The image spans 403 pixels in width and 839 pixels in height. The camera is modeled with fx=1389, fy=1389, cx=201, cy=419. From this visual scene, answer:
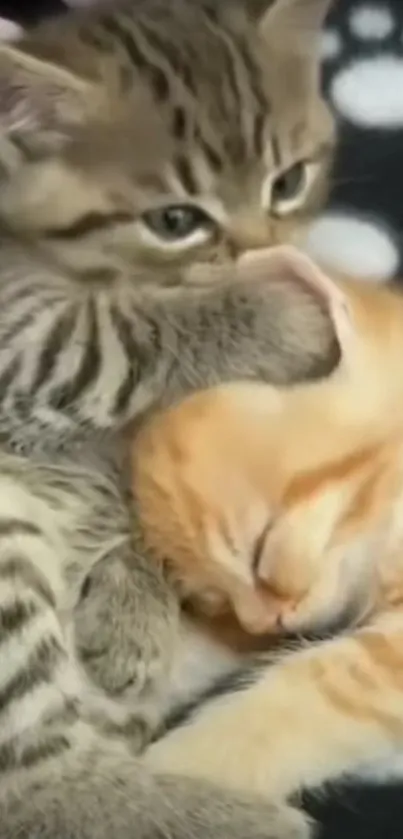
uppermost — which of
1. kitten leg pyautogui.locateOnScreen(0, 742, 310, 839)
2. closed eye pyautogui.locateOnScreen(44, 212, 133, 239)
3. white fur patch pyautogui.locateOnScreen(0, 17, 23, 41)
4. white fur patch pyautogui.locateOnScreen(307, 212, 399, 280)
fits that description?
white fur patch pyautogui.locateOnScreen(0, 17, 23, 41)

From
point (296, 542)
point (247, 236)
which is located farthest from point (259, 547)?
point (247, 236)

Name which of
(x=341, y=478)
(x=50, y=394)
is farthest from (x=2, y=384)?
(x=341, y=478)

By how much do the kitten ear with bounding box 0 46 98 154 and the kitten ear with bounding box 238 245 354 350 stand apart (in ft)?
0.62

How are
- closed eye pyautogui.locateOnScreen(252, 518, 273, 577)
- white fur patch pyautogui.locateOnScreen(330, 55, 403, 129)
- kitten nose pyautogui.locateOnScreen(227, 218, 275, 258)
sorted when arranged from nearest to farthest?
closed eye pyautogui.locateOnScreen(252, 518, 273, 577)
kitten nose pyautogui.locateOnScreen(227, 218, 275, 258)
white fur patch pyautogui.locateOnScreen(330, 55, 403, 129)

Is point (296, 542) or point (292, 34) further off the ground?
point (292, 34)

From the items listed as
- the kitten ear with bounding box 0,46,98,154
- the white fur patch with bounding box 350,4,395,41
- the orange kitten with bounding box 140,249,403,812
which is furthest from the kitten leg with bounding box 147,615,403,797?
the white fur patch with bounding box 350,4,395,41

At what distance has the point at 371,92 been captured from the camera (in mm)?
1513

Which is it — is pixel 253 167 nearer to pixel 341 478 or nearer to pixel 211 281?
pixel 211 281

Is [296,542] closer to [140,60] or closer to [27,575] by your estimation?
[27,575]

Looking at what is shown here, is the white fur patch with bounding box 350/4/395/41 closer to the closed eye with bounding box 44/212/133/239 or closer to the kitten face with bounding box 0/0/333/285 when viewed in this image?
the kitten face with bounding box 0/0/333/285

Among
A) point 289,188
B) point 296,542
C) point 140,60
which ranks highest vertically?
point 140,60

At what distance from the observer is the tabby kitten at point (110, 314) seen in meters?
1.08

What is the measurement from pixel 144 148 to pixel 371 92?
1.40 feet

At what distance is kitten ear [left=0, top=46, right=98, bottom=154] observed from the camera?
112cm
